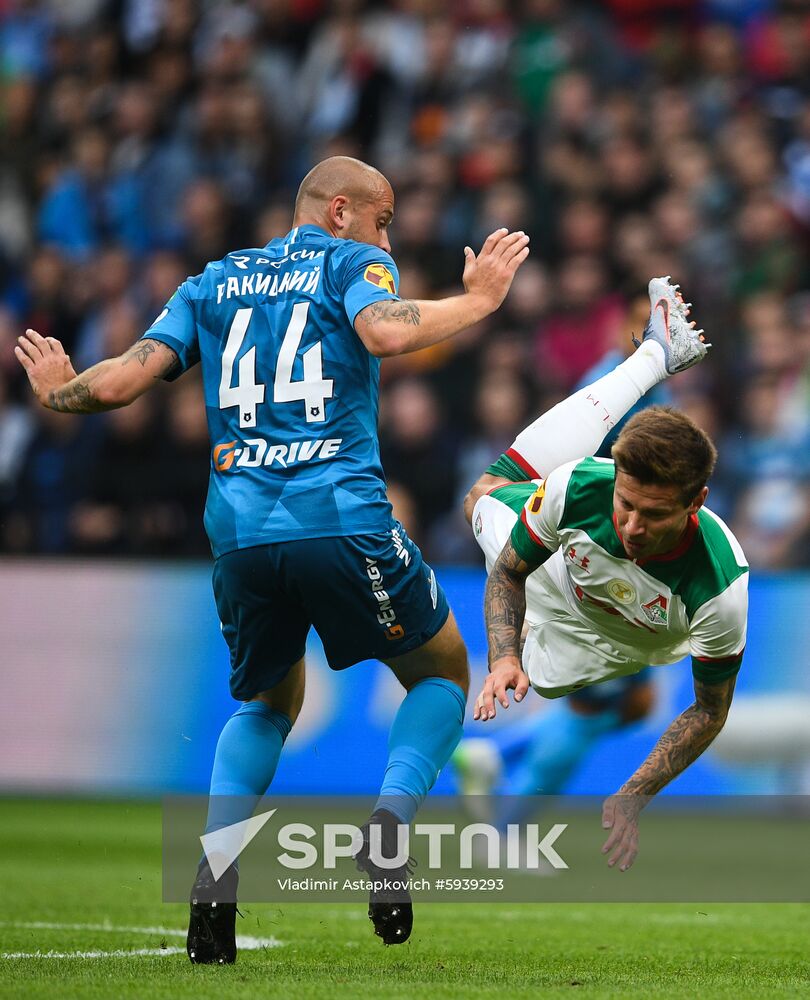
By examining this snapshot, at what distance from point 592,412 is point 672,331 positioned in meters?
0.42

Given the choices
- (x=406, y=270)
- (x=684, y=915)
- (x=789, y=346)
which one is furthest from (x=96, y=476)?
(x=684, y=915)

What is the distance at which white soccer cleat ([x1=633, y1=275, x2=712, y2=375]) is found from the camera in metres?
5.78

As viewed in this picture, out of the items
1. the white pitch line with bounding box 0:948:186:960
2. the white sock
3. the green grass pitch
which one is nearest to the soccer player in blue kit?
the white pitch line with bounding box 0:948:186:960

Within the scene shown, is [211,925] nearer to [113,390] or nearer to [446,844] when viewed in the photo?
[113,390]

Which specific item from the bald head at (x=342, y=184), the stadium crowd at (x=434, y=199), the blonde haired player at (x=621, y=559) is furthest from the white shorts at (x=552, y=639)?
the stadium crowd at (x=434, y=199)

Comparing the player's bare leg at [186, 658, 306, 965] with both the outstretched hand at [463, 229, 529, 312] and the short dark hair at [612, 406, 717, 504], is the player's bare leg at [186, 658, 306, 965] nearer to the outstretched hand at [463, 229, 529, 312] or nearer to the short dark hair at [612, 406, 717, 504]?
the short dark hair at [612, 406, 717, 504]

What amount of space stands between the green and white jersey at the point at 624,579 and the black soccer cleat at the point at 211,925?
1434 millimetres

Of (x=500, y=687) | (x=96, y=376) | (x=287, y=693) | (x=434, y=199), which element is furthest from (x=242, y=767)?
(x=434, y=199)

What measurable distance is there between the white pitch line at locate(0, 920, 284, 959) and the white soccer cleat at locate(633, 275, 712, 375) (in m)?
2.49

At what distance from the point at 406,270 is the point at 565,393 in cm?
175

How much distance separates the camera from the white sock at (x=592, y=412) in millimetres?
5832

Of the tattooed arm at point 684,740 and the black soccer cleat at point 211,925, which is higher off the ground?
the tattooed arm at point 684,740

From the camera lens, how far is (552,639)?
6031mm

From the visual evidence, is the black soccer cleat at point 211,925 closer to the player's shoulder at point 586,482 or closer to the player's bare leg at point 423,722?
the player's bare leg at point 423,722
